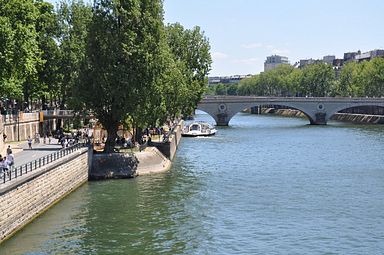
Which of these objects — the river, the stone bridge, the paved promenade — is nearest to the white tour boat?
the stone bridge

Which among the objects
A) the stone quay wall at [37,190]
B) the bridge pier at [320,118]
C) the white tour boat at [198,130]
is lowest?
the stone quay wall at [37,190]

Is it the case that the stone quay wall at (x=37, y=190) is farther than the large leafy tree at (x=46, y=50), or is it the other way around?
the large leafy tree at (x=46, y=50)

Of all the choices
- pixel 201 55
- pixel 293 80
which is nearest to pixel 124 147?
pixel 201 55

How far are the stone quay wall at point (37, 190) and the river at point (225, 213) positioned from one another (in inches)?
21.9

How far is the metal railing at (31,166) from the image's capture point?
28959mm

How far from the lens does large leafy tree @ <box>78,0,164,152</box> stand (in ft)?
146

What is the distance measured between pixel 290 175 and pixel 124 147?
44.3 ft

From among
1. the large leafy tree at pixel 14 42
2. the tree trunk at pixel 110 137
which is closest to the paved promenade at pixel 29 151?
the tree trunk at pixel 110 137

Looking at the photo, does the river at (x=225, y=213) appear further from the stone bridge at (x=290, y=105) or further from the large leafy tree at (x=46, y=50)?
the stone bridge at (x=290, y=105)

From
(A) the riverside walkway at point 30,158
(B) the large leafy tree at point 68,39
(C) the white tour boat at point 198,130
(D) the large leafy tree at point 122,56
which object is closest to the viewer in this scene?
(A) the riverside walkway at point 30,158

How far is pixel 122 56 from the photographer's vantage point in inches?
1743

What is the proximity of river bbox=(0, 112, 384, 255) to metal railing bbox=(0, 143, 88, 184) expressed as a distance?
2.42 metres

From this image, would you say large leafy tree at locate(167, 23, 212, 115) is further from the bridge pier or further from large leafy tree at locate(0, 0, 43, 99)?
the bridge pier

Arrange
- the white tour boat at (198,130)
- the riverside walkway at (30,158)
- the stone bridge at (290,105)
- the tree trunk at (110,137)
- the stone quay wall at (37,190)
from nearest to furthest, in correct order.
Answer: the stone quay wall at (37,190) < the riverside walkway at (30,158) < the tree trunk at (110,137) < the white tour boat at (198,130) < the stone bridge at (290,105)
